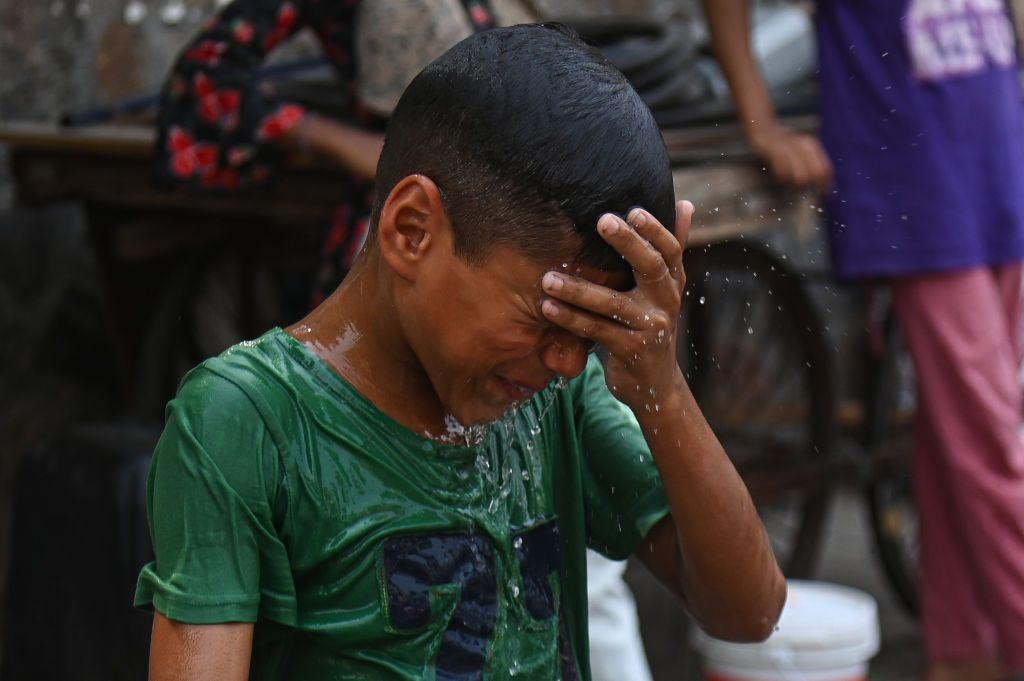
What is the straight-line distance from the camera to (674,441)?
57.9 inches

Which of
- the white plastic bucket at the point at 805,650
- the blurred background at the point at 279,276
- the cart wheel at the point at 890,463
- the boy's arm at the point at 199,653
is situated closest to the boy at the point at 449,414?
the boy's arm at the point at 199,653

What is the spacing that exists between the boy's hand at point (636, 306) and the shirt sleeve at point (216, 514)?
298mm

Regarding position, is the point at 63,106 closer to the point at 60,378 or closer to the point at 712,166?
the point at 60,378

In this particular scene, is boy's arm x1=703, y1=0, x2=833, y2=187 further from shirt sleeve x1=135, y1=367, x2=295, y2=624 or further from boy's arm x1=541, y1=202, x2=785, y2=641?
shirt sleeve x1=135, y1=367, x2=295, y2=624

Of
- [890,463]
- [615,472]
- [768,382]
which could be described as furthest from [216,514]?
[768,382]

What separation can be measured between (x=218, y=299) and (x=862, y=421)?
1.85m

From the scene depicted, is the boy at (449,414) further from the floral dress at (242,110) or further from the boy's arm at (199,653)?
the floral dress at (242,110)

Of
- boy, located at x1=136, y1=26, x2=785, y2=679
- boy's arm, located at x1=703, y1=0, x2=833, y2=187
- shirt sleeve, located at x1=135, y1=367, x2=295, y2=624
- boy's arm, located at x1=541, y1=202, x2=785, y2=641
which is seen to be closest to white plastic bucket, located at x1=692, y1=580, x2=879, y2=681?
boy's arm, located at x1=703, y1=0, x2=833, y2=187

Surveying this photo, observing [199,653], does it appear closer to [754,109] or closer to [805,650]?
[805,650]

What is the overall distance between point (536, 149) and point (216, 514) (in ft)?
1.40

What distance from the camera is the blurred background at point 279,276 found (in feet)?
11.2

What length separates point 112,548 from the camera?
254cm

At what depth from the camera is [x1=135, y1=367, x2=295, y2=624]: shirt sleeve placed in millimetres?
1319

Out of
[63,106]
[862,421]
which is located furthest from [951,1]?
[63,106]
